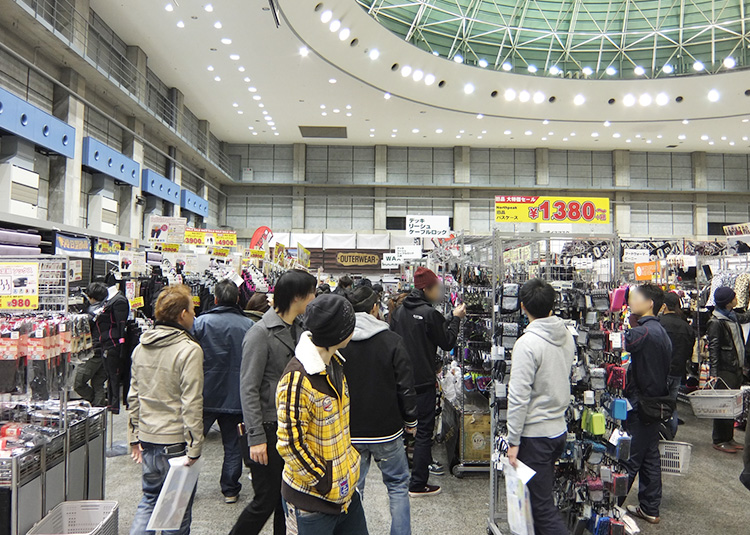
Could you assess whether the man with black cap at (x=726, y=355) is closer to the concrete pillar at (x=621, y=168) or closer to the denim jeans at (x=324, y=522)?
the denim jeans at (x=324, y=522)

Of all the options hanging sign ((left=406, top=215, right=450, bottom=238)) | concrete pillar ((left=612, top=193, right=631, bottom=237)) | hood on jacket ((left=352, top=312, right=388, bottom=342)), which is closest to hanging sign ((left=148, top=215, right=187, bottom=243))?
hood on jacket ((left=352, top=312, right=388, bottom=342))

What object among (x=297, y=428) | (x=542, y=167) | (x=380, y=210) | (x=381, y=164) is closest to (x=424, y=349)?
(x=297, y=428)

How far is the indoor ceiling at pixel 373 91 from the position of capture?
37.5 ft

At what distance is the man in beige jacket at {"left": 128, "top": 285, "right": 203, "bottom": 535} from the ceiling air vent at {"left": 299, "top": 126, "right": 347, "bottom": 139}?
17.5 metres

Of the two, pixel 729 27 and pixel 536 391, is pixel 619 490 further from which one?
pixel 729 27

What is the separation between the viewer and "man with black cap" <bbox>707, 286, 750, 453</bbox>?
5020 millimetres

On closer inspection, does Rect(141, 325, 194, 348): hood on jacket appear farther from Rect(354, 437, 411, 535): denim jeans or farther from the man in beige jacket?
Rect(354, 437, 411, 535): denim jeans

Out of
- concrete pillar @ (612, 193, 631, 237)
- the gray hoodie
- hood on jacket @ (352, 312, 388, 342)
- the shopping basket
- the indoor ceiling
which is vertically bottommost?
the shopping basket

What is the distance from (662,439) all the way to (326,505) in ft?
10.8

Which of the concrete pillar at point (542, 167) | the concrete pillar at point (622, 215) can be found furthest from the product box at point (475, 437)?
the concrete pillar at point (622, 215)

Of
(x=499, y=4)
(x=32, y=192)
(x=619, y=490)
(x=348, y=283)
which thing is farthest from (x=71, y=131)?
(x=499, y=4)

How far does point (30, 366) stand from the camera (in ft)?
8.44

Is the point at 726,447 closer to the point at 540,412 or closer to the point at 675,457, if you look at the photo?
the point at 675,457

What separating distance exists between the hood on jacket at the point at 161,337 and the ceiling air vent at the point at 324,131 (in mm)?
17418
